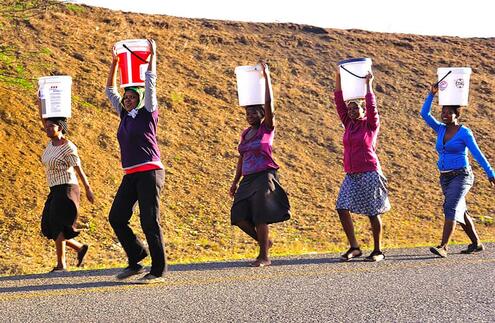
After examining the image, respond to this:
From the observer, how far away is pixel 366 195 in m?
9.62

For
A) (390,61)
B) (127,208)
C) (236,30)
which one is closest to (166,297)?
(127,208)

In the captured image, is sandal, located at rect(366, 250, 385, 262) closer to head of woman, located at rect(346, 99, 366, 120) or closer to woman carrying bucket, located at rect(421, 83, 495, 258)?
woman carrying bucket, located at rect(421, 83, 495, 258)

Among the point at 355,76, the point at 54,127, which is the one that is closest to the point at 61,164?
the point at 54,127

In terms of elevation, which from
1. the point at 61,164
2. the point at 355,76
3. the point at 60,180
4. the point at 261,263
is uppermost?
the point at 355,76

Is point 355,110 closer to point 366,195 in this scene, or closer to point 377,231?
point 366,195

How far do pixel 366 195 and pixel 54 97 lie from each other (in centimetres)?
375

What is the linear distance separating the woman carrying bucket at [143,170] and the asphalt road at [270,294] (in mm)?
451

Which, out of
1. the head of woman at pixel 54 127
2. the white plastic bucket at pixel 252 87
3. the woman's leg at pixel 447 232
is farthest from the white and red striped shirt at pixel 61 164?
the woman's leg at pixel 447 232

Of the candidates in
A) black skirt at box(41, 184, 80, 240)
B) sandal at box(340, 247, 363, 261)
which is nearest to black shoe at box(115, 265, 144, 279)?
black skirt at box(41, 184, 80, 240)

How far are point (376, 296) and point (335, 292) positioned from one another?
1.30 feet

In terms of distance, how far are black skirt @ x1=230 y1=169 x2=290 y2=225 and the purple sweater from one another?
1.75 meters

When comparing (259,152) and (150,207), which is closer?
(150,207)

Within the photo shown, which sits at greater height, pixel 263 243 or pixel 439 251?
pixel 263 243

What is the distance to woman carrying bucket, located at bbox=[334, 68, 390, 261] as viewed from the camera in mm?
9572
